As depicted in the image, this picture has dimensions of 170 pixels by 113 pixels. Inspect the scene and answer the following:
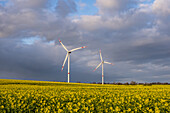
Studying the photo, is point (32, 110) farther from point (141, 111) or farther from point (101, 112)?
point (141, 111)

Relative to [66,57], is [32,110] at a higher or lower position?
lower

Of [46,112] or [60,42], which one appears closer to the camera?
[46,112]

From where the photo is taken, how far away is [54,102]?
14164 mm

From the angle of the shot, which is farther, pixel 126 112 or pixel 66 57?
pixel 66 57

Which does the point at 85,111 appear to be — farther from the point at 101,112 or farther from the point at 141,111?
the point at 141,111

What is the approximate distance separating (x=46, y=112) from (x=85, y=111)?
9.34 ft

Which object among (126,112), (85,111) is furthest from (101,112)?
(126,112)

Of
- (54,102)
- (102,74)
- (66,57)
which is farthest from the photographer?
(102,74)

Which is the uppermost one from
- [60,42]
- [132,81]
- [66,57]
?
[60,42]

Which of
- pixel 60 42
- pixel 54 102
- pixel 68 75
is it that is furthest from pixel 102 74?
pixel 54 102

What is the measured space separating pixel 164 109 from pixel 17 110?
36.9ft

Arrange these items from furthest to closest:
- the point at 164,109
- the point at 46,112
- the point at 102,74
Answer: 1. the point at 102,74
2. the point at 164,109
3. the point at 46,112

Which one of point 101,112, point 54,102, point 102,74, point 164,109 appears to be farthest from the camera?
point 102,74

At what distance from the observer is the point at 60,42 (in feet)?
262
